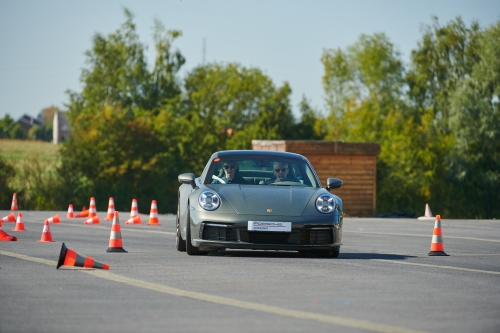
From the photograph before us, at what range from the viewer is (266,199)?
12.9 m

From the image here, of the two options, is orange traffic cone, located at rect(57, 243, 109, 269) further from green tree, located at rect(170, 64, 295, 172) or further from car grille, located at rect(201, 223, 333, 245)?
green tree, located at rect(170, 64, 295, 172)

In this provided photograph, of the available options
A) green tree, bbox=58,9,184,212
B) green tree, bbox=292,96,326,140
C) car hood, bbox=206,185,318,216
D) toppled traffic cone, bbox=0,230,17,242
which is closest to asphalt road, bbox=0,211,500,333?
car hood, bbox=206,185,318,216

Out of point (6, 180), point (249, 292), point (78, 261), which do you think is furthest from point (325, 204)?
point (6, 180)

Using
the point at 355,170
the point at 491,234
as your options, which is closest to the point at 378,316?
the point at 491,234

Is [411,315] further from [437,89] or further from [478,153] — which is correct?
[437,89]

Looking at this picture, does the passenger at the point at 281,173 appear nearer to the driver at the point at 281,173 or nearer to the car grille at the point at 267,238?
the driver at the point at 281,173

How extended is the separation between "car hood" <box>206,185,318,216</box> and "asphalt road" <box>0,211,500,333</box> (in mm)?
636

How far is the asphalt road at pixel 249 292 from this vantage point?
723 cm

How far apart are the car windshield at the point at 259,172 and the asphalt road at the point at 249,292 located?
100 cm

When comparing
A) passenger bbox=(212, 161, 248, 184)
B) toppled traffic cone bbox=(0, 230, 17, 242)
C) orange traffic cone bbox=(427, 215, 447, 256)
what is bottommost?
toppled traffic cone bbox=(0, 230, 17, 242)

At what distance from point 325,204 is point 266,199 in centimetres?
77

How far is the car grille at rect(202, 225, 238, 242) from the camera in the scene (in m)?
12.7

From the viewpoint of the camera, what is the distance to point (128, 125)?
196 ft

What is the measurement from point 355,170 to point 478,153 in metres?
21.3
